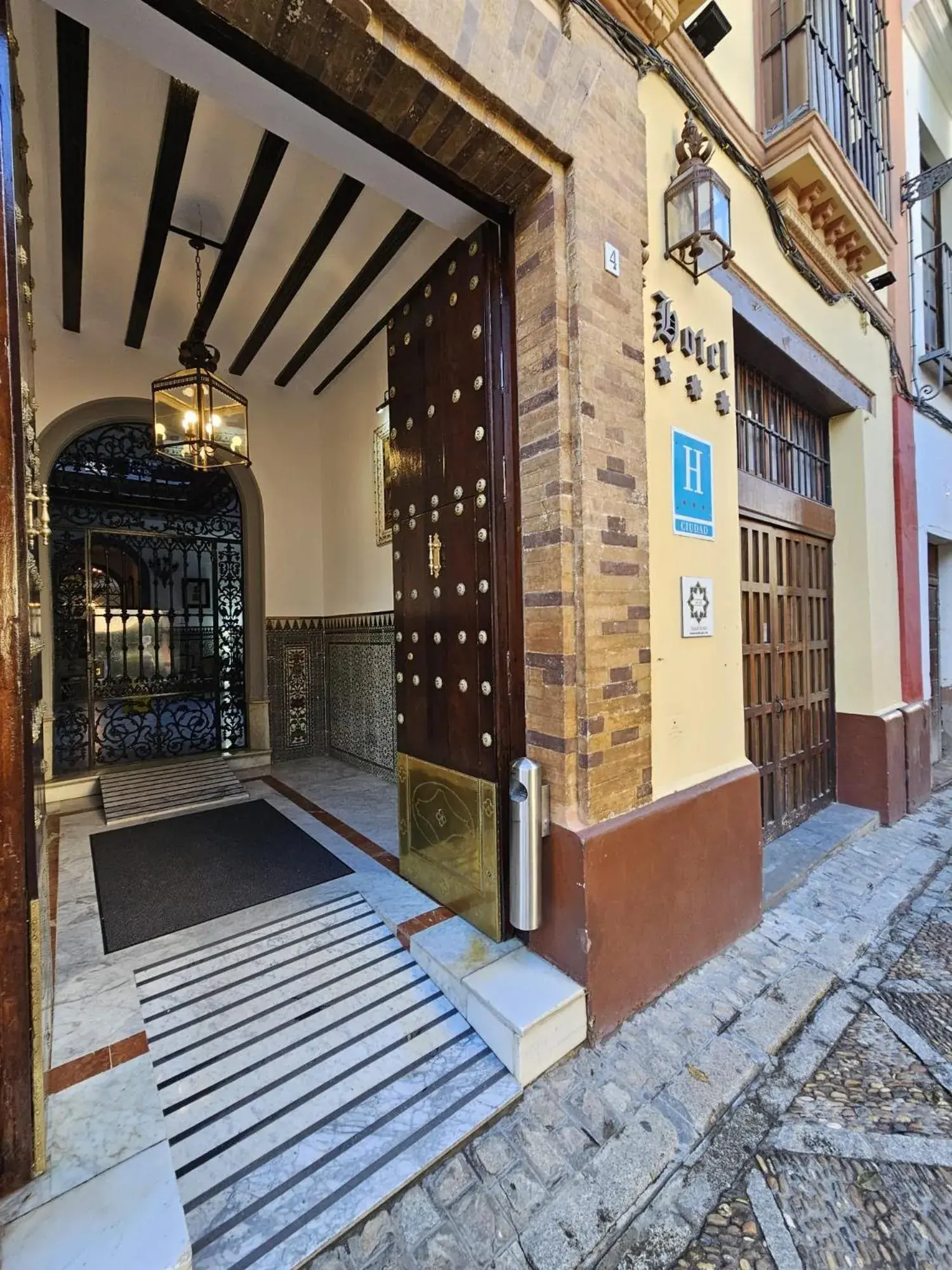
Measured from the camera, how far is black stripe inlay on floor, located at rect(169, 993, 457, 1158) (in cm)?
140

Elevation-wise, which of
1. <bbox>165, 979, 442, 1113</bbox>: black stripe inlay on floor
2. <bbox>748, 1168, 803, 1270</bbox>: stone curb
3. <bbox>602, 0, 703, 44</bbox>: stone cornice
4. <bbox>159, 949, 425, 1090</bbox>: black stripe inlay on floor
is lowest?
<bbox>748, 1168, 803, 1270</bbox>: stone curb

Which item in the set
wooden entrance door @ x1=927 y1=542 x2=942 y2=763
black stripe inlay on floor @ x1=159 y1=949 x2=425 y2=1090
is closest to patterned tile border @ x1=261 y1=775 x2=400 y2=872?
black stripe inlay on floor @ x1=159 y1=949 x2=425 y2=1090

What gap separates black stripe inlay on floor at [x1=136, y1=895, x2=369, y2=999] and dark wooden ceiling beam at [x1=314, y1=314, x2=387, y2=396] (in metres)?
3.89

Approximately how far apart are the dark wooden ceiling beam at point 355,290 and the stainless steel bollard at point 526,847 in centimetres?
308

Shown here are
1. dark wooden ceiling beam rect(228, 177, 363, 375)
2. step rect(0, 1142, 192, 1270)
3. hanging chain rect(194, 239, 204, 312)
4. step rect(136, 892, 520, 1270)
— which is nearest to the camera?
step rect(0, 1142, 192, 1270)

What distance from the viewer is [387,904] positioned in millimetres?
2391

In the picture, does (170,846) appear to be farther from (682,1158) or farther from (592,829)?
(682,1158)

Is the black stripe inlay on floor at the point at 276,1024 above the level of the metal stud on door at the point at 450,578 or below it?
below

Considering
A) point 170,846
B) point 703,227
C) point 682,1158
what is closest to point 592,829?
point 682,1158

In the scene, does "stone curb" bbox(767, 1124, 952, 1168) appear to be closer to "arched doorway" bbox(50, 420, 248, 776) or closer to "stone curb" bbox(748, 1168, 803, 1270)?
"stone curb" bbox(748, 1168, 803, 1270)

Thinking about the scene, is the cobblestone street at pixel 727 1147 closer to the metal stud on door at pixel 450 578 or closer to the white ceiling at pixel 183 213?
the metal stud on door at pixel 450 578

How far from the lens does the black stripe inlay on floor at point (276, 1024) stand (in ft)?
5.28

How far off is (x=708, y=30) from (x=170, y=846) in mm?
5069

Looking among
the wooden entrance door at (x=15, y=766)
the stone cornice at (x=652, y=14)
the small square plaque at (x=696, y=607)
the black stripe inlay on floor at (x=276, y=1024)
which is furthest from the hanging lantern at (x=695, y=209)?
the black stripe inlay on floor at (x=276, y=1024)
